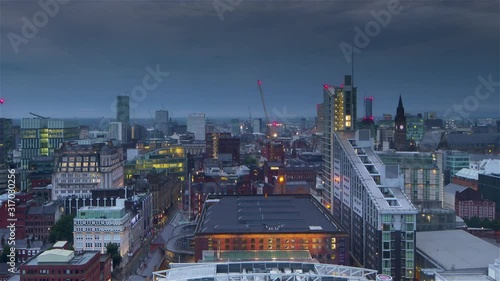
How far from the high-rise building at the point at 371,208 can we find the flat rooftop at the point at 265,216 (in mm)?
1773

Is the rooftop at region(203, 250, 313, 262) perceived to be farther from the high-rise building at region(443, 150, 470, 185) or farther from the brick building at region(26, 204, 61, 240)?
the high-rise building at region(443, 150, 470, 185)

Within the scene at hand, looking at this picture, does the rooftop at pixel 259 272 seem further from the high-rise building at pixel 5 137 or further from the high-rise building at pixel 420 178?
the high-rise building at pixel 5 137

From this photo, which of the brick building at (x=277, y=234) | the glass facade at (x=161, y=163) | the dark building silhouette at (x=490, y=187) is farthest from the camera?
the glass facade at (x=161, y=163)

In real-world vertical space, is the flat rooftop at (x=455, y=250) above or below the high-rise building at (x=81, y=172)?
below

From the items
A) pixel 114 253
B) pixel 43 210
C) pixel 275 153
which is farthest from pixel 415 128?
pixel 114 253

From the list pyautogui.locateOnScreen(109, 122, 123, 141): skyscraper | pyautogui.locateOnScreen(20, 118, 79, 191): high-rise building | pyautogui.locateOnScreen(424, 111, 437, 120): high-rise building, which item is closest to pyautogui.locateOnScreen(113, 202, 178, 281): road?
pyautogui.locateOnScreen(20, 118, 79, 191): high-rise building

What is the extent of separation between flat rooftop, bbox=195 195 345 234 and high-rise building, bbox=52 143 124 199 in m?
15.5

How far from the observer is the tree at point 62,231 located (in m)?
40.0

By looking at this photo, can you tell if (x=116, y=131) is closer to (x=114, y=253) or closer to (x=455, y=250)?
(x=114, y=253)

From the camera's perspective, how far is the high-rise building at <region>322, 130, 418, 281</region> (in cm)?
2923

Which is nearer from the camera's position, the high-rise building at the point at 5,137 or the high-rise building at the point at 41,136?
the high-rise building at the point at 5,137

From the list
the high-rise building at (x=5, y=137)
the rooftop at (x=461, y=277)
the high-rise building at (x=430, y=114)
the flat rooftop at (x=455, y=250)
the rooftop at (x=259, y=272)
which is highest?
the high-rise building at (x=430, y=114)

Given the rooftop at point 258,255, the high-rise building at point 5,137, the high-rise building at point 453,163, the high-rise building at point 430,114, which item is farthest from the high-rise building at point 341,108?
the high-rise building at point 430,114

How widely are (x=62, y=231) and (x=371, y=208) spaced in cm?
2229
